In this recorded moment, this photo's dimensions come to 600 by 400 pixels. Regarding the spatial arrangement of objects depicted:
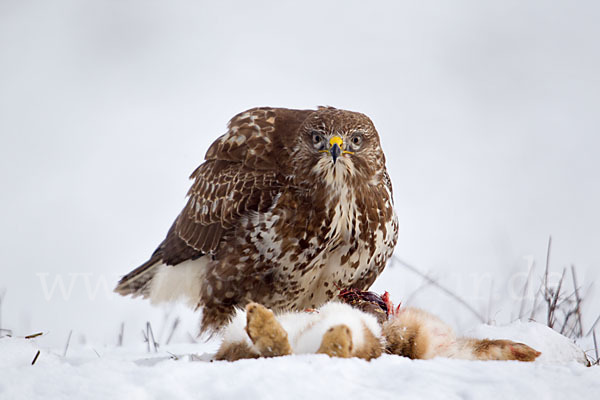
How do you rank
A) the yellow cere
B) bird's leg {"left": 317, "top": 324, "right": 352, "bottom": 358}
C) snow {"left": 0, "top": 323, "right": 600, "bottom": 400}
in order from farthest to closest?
the yellow cere
bird's leg {"left": 317, "top": 324, "right": 352, "bottom": 358}
snow {"left": 0, "top": 323, "right": 600, "bottom": 400}

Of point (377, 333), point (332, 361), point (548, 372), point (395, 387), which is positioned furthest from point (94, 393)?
point (548, 372)

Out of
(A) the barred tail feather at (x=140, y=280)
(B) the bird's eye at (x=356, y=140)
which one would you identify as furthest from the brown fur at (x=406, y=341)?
(A) the barred tail feather at (x=140, y=280)

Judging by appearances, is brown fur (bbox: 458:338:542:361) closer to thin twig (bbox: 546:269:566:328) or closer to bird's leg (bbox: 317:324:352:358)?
bird's leg (bbox: 317:324:352:358)

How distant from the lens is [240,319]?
301cm

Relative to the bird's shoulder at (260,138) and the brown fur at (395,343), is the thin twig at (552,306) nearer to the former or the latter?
the brown fur at (395,343)

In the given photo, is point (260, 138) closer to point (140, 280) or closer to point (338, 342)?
point (140, 280)

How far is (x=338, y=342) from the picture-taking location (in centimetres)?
253

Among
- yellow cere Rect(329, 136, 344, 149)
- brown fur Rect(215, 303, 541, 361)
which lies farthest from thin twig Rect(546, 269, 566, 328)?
yellow cere Rect(329, 136, 344, 149)

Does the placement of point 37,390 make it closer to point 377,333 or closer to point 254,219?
point 377,333

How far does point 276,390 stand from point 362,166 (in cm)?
222

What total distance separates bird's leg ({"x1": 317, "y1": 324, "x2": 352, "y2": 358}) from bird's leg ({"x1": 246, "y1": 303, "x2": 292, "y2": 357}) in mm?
166

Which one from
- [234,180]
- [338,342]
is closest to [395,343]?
[338,342]

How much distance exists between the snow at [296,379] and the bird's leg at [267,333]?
199 mm

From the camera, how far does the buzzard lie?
4.07 metres
